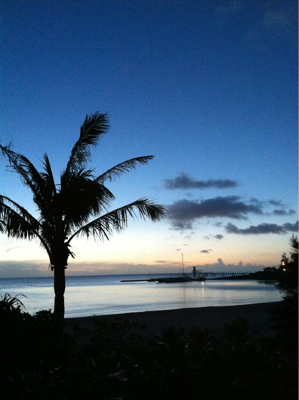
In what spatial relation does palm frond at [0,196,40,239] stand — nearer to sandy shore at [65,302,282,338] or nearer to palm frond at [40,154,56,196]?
palm frond at [40,154,56,196]

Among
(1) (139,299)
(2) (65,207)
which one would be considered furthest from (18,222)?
(1) (139,299)

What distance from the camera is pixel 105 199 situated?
944 cm

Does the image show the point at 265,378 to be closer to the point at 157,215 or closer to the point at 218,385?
the point at 218,385

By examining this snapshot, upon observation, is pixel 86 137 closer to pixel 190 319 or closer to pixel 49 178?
pixel 49 178

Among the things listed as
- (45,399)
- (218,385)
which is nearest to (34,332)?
(45,399)

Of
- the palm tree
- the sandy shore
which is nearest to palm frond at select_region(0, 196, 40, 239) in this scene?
the palm tree

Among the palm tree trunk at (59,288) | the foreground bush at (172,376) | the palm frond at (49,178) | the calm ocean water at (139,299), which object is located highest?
the palm frond at (49,178)

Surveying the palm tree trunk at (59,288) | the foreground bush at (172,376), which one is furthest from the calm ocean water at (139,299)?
the foreground bush at (172,376)

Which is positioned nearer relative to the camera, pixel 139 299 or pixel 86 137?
pixel 86 137

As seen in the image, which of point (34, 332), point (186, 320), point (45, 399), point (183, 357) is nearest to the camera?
point (45, 399)

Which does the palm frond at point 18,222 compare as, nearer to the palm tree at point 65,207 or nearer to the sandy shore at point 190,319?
the palm tree at point 65,207

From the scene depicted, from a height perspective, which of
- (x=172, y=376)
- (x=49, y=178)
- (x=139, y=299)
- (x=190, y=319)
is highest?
(x=49, y=178)

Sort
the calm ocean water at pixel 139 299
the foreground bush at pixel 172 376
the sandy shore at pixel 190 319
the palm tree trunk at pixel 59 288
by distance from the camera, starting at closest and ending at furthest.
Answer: the foreground bush at pixel 172 376
the palm tree trunk at pixel 59 288
the sandy shore at pixel 190 319
the calm ocean water at pixel 139 299

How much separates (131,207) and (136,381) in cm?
791
